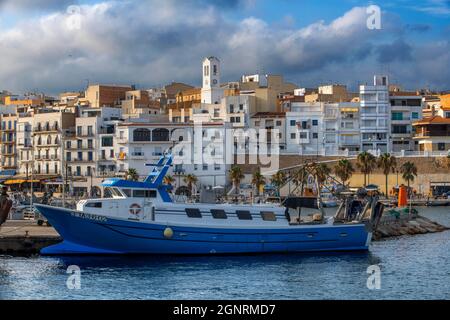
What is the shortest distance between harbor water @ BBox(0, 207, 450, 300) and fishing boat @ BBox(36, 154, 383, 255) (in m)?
0.64

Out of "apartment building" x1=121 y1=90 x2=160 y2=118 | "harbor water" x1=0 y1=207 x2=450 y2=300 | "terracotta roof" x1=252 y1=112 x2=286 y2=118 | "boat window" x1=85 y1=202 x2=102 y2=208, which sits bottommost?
"harbor water" x1=0 y1=207 x2=450 y2=300

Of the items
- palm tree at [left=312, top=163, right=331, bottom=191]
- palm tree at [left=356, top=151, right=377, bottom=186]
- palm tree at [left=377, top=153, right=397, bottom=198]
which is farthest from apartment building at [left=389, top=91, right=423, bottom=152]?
palm tree at [left=312, top=163, right=331, bottom=191]

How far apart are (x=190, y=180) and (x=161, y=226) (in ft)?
153

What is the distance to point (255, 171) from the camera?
9881 cm

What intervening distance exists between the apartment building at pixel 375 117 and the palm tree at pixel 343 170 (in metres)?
10.4

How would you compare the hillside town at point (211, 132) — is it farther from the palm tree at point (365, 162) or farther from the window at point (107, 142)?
the palm tree at point (365, 162)

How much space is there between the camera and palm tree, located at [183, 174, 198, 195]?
92250 mm

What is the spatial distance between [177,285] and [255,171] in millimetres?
61014

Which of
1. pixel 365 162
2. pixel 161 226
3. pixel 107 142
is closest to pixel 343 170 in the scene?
pixel 365 162

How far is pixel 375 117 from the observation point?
104688 mm

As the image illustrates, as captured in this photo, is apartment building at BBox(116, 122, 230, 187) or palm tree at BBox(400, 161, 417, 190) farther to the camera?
apartment building at BBox(116, 122, 230, 187)

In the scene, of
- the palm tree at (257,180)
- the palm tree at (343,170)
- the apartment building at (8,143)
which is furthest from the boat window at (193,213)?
the apartment building at (8,143)

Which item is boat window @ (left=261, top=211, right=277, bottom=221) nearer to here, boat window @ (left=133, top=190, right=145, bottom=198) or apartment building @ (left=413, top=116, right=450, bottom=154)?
boat window @ (left=133, top=190, right=145, bottom=198)
